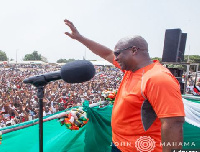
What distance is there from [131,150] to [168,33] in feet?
15.7

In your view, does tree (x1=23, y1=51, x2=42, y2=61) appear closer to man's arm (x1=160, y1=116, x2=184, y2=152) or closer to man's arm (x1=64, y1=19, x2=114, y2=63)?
man's arm (x1=64, y1=19, x2=114, y2=63)

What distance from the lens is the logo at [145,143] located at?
1215 millimetres

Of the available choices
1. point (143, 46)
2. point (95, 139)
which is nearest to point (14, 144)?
point (95, 139)

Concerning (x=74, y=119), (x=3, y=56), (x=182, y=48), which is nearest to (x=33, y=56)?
(x=3, y=56)

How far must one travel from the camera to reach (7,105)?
293 inches

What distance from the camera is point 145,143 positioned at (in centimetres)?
122

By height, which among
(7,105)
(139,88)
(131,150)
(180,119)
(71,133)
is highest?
(139,88)

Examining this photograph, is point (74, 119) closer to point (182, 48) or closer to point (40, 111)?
point (40, 111)

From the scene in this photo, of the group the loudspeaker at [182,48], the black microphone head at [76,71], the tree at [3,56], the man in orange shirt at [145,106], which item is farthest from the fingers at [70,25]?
the tree at [3,56]

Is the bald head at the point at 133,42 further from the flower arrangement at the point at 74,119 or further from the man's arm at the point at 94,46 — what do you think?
the flower arrangement at the point at 74,119

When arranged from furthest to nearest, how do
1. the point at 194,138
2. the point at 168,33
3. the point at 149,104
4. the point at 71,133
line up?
the point at 168,33 < the point at 194,138 < the point at 71,133 < the point at 149,104

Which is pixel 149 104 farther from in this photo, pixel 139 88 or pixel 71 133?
pixel 71 133

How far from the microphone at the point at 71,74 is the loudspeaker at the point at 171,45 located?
191 inches

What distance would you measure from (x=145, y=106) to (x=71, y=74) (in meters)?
0.46
